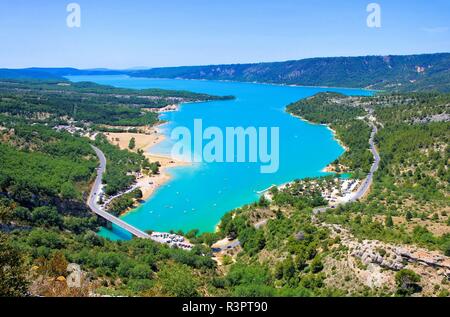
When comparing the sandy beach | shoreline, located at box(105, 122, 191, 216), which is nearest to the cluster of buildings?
shoreline, located at box(105, 122, 191, 216)

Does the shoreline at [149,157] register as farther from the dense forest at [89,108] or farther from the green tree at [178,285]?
the green tree at [178,285]

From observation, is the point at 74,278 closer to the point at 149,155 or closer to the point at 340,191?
the point at 340,191

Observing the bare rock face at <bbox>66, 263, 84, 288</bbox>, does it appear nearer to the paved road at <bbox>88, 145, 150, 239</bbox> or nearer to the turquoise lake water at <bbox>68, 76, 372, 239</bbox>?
the paved road at <bbox>88, 145, 150, 239</bbox>

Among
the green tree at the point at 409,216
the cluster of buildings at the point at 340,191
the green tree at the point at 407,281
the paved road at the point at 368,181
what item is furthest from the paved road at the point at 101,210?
the green tree at the point at 407,281

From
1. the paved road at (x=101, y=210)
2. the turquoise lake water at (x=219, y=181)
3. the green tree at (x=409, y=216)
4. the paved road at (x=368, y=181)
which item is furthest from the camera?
the turquoise lake water at (x=219, y=181)

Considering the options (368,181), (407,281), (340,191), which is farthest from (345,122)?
(407,281)

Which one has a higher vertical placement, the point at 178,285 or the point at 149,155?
the point at 178,285

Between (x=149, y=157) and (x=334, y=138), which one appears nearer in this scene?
(x=149, y=157)

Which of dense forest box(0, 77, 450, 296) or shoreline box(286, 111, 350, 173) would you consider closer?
dense forest box(0, 77, 450, 296)
